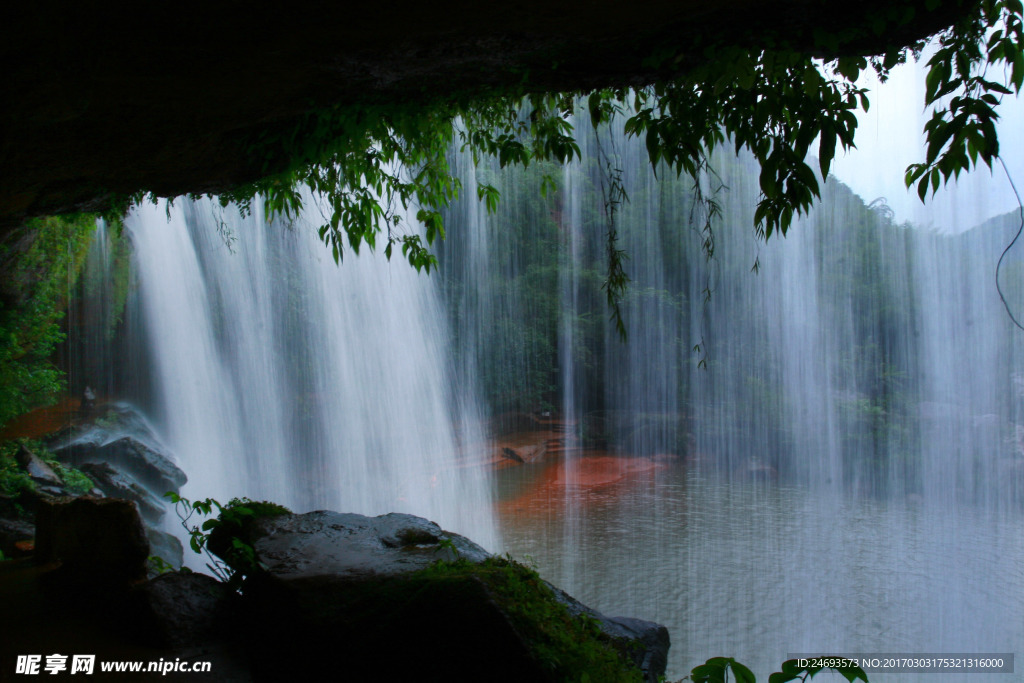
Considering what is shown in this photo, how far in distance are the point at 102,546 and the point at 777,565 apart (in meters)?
7.26

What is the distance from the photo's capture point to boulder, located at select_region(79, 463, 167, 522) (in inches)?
309

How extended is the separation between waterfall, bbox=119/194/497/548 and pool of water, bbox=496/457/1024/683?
1.82 m

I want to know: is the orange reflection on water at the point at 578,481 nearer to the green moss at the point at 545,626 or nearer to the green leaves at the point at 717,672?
the green moss at the point at 545,626

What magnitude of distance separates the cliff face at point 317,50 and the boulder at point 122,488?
245 inches

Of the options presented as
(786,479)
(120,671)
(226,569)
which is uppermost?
(226,569)

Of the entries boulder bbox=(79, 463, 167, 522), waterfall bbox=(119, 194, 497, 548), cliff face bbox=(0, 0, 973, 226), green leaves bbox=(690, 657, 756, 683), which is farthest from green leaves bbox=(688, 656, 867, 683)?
boulder bbox=(79, 463, 167, 522)

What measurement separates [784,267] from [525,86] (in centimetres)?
1421

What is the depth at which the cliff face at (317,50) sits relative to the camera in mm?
2076

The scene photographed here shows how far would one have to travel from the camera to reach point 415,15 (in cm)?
211

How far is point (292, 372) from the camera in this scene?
40.3 feet

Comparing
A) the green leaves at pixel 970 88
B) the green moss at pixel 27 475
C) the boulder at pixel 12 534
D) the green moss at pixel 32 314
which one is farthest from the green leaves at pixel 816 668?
the green moss at pixel 32 314

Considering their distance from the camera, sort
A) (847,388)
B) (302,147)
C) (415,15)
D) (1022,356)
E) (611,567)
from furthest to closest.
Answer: (847,388) → (1022,356) → (611,567) → (302,147) → (415,15)

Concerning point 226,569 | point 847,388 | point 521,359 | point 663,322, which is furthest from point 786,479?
point 226,569

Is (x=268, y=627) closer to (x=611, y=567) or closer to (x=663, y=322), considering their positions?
(x=611, y=567)
